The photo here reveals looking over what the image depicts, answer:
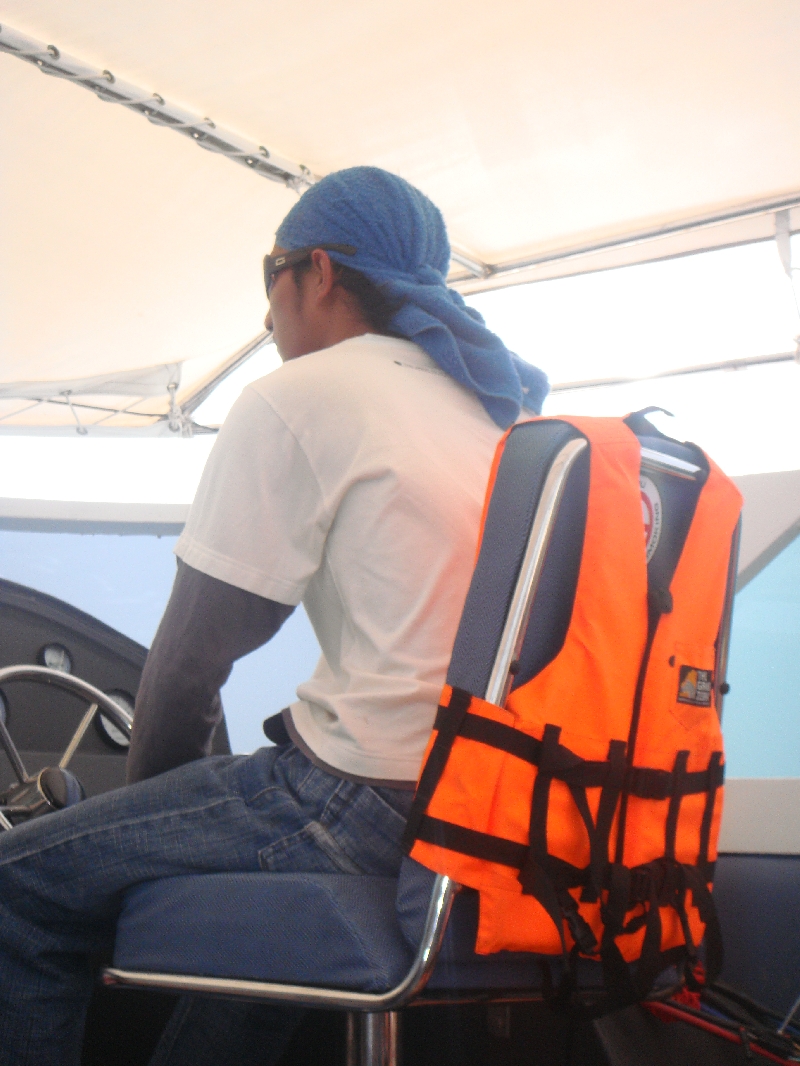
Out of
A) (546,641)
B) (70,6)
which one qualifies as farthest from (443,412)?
(70,6)

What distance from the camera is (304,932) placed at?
805 millimetres

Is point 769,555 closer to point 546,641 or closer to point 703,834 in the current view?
point 703,834

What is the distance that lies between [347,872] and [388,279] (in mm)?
703

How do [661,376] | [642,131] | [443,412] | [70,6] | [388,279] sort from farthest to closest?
[661,376], [642,131], [70,6], [388,279], [443,412]

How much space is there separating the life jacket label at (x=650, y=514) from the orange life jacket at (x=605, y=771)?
0.11 feet

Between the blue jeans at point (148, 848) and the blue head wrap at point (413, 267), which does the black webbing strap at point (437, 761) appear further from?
the blue head wrap at point (413, 267)

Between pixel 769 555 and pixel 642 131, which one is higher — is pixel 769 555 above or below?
below

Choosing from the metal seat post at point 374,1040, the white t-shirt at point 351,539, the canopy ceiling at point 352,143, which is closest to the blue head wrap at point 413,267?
the white t-shirt at point 351,539

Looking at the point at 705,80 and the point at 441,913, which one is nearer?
the point at 441,913

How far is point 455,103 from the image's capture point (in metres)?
3.84

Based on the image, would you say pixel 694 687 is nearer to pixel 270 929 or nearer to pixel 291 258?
pixel 270 929

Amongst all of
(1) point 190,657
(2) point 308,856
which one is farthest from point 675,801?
(1) point 190,657

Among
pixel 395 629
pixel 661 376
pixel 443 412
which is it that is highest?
pixel 661 376

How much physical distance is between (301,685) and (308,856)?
0.17 meters
